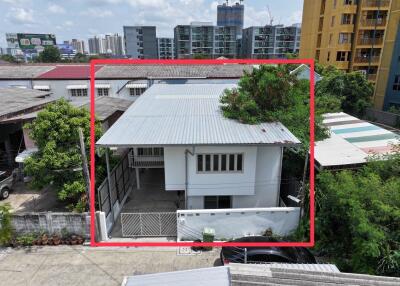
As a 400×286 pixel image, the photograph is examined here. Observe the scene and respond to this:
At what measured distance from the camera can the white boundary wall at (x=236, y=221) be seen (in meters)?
10.3

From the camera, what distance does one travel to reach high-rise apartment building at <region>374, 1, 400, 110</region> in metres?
25.4

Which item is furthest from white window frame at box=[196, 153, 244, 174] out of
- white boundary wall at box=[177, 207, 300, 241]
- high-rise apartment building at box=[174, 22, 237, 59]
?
high-rise apartment building at box=[174, 22, 237, 59]

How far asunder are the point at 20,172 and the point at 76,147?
6609 millimetres

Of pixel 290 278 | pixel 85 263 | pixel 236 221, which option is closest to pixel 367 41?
pixel 236 221

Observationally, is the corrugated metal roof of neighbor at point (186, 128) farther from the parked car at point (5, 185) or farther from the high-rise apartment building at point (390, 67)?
the high-rise apartment building at point (390, 67)

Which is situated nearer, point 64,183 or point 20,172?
point 64,183

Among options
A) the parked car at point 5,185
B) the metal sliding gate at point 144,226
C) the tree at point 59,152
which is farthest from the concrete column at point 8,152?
the metal sliding gate at point 144,226

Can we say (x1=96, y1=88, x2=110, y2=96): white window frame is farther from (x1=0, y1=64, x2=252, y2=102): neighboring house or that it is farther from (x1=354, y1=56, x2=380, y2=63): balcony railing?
(x1=354, y1=56, x2=380, y2=63): balcony railing

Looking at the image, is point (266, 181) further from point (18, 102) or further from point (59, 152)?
point (18, 102)

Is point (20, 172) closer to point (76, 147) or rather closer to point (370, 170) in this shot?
point (76, 147)

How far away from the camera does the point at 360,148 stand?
11.8m

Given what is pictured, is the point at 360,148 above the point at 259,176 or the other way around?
above

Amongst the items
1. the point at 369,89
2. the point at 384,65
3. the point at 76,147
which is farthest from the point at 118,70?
the point at 384,65

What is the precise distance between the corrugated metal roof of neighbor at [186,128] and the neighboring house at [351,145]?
1693mm
